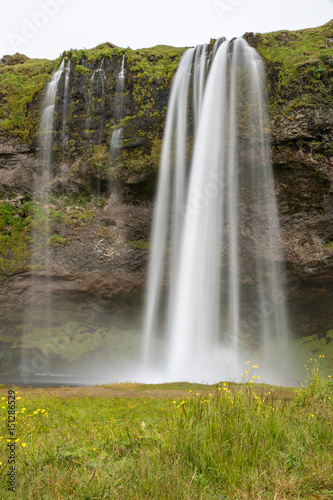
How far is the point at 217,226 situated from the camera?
97.6ft

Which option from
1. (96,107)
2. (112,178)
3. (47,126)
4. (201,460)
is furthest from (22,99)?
(201,460)

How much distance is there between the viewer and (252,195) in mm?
29062

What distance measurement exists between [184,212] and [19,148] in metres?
16.8

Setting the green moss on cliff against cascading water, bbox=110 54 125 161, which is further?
the green moss on cliff

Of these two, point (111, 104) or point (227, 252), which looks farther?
point (111, 104)

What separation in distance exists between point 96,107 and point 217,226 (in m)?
16.0

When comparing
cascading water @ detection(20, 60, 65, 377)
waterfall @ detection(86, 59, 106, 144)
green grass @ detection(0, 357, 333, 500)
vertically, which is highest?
waterfall @ detection(86, 59, 106, 144)

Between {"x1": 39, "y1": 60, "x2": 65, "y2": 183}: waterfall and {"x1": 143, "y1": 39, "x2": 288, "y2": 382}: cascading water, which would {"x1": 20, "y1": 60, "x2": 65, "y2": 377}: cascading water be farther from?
{"x1": 143, "y1": 39, "x2": 288, "y2": 382}: cascading water

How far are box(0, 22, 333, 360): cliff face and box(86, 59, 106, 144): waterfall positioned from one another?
0.11 meters

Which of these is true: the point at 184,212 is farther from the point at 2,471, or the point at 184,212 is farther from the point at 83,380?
the point at 2,471

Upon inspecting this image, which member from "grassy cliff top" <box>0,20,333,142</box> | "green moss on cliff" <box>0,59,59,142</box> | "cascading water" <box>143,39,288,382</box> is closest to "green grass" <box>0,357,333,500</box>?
"cascading water" <box>143,39,288,382</box>

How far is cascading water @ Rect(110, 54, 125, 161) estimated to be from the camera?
31.2 metres

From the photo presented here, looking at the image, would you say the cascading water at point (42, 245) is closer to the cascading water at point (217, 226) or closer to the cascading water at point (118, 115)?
the cascading water at point (118, 115)

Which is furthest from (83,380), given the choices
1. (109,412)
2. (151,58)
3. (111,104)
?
(151,58)
